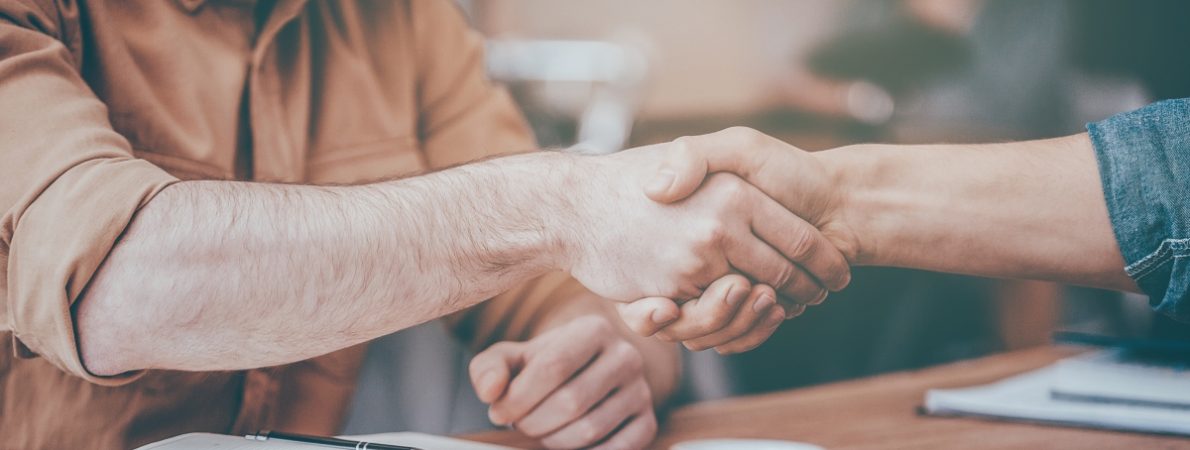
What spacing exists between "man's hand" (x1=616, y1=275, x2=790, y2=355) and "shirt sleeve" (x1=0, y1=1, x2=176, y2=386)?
1.44 ft

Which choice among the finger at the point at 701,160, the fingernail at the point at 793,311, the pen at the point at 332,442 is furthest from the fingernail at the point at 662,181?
the pen at the point at 332,442

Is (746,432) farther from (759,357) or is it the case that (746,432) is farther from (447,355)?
(759,357)

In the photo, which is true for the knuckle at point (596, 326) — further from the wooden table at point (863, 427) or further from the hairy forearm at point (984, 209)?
the hairy forearm at point (984, 209)

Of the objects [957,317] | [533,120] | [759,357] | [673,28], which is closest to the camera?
[759,357]

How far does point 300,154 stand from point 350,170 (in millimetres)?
91

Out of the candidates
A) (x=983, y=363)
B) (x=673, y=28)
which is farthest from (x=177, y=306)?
(x=673, y=28)

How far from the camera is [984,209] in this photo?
3.05 ft

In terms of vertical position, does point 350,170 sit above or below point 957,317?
above

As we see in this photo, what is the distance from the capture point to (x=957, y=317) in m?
3.05

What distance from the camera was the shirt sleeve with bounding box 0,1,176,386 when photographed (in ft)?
2.28

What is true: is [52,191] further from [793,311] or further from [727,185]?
[793,311]

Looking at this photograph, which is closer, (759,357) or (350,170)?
(350,170)

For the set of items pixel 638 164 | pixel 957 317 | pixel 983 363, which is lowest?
pixel 957 317

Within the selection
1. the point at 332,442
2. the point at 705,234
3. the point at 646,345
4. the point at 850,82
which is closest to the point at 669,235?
the point at 705,234
